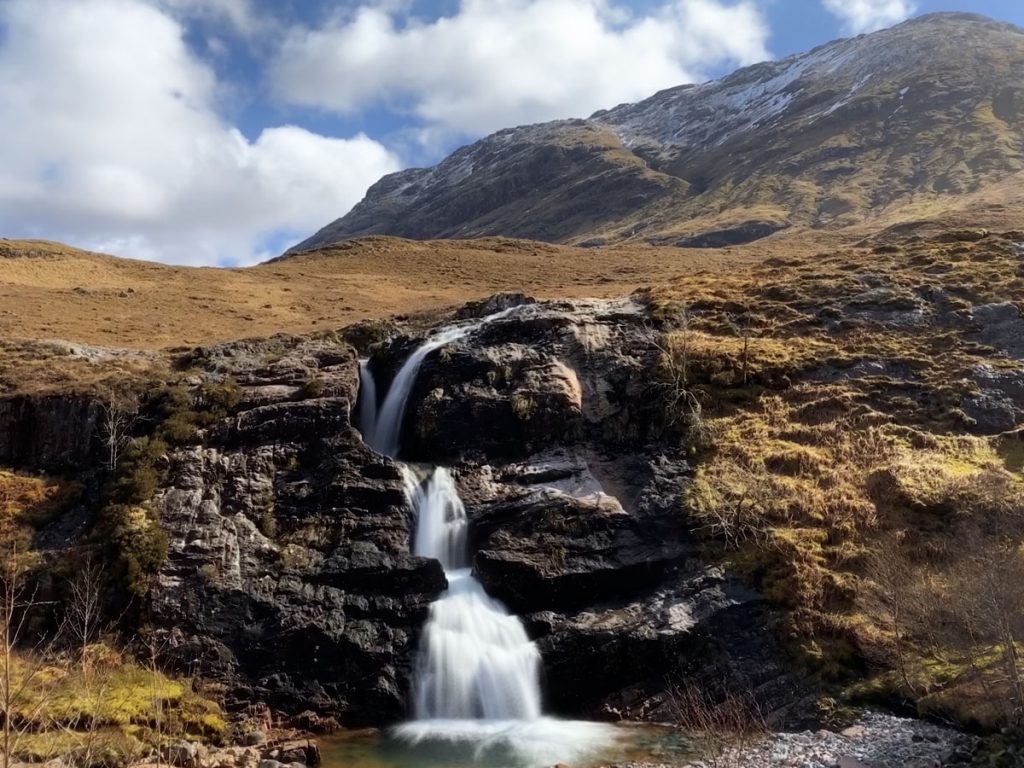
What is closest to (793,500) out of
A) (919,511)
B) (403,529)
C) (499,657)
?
(919,511)

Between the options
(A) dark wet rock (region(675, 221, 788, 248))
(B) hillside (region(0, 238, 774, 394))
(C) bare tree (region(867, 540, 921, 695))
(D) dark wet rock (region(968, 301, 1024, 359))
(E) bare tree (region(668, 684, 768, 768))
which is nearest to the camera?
(E) bare tree (region(668, 684, 768, 768))

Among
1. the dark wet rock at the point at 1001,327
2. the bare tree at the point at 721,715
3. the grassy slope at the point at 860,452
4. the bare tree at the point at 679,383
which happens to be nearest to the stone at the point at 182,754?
the bare tree at the point at 721,715

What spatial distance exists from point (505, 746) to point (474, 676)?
2.91 metres

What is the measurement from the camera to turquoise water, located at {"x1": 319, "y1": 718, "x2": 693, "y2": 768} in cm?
1853

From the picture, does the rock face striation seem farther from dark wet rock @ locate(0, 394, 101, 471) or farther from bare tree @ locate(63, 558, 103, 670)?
dark wet rock @ locate(0, 394, 101, 471)

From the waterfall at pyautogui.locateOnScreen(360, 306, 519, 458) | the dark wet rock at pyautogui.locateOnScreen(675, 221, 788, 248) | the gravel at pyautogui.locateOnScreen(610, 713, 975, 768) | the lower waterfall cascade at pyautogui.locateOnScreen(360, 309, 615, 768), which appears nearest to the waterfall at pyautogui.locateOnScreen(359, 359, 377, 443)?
the waterfall at pyautogui.locateOnScreen(360, 306, 519, 458)

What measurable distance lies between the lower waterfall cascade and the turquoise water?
0.17 ft

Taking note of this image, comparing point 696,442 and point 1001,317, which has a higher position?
point 1001,317

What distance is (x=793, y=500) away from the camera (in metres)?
26.4

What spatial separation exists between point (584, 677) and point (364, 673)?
21.2 feet

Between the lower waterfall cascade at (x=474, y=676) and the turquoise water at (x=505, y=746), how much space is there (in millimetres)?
51

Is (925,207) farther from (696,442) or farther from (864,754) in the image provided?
(864,754)

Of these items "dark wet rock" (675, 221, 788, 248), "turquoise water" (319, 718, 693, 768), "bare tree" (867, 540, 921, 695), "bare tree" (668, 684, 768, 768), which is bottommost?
"turquoise water" (319, 718, 693, 768)

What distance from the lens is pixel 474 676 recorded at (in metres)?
22.2
